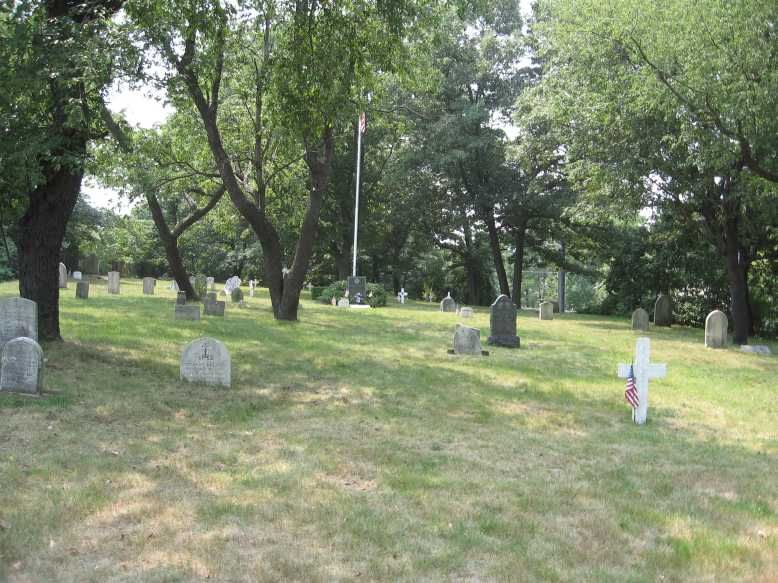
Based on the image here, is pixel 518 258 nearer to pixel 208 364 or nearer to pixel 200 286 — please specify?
pixel 200 286

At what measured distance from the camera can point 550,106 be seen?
21.0 metres

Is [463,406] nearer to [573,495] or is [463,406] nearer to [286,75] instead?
[573,495]

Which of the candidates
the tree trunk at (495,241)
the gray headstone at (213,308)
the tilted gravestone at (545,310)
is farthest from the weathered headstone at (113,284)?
the tree trunk at (495,241)

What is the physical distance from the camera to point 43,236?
10.6 m

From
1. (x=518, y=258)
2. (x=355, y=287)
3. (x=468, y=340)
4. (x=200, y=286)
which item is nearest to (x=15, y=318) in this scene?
(x=468, y=340)

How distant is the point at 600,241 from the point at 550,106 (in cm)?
1201

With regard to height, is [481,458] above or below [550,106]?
below

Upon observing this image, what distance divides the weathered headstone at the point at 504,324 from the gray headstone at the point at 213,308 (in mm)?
8108

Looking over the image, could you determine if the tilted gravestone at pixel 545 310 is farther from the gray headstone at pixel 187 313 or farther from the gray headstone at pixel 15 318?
the gray headstone at pixel 15 318

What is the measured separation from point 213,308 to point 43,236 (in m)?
8.96

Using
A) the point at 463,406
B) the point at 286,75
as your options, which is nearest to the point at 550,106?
the point at 286,75

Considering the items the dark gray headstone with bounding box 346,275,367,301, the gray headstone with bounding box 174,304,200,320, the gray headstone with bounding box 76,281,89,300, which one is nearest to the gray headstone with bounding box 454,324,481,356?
the gray headstone with bounding box 174,304,200,320

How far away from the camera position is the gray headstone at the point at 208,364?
927cm

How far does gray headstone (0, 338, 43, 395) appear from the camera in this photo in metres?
7.82
